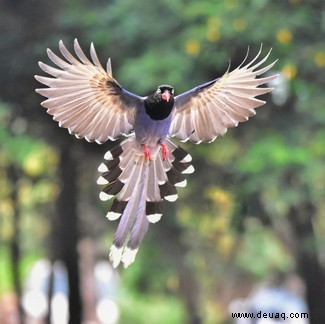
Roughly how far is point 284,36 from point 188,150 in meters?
1.78

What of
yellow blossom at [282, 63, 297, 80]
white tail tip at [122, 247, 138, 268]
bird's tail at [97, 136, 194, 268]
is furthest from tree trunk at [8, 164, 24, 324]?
white tail tip at [122, 247, 138, 268]

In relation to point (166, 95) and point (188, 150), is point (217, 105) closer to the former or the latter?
point (166, 95)

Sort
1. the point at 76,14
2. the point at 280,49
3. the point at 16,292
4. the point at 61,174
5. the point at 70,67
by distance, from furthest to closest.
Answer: the point at 16,292, the point at 61,174, the point at 76,14, the point at 280,49, the point at 70,67

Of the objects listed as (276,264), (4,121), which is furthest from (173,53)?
(276,264)

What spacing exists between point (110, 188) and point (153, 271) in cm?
846

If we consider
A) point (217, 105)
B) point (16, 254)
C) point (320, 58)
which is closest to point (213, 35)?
point (320, 58)

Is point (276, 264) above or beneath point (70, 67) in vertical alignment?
above

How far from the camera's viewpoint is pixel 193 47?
5578 mm

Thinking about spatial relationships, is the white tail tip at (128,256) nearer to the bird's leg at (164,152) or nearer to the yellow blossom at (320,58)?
the bird's leg at (164,152)

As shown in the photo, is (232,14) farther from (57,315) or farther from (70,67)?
(57,315)

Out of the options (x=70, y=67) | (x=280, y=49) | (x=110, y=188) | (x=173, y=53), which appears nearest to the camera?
(x=70, y=67)

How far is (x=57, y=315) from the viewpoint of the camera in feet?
39.8

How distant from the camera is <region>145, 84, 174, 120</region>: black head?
2.00 meters

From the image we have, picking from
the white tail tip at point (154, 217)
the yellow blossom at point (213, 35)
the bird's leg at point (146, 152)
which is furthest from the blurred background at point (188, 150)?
the white tail tip at point (154, 217)
